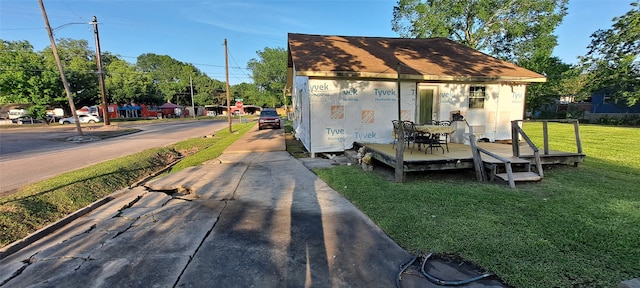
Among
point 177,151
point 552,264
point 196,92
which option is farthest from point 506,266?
point 196,92

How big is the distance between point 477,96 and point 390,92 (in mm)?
3346

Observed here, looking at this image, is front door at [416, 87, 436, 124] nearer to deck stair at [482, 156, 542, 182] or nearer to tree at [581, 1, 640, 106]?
deck stair at [482, 156, 542, 182]

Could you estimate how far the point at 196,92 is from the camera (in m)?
67.4

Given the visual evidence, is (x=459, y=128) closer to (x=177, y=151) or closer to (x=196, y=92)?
(x=177, y=151)

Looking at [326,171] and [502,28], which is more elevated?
[502,28]

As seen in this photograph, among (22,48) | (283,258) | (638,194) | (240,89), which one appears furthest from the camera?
(240,89)

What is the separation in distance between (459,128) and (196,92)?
68.9 m

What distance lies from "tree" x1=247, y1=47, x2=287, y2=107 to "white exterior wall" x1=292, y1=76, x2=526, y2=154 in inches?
1751

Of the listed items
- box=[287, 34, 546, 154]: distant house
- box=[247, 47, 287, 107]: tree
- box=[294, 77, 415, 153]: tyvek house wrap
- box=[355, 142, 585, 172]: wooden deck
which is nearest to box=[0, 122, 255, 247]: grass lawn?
box=[294, 77, 415, 153]: tyvek house wrap

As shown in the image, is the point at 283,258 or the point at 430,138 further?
the point at 430,138

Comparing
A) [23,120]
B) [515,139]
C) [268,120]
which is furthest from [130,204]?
[23,120]

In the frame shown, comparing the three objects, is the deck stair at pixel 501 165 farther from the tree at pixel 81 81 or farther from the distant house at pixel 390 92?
the tree at pixel 81 81

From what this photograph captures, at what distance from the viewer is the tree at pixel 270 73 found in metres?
52.8

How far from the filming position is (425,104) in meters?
9.61
